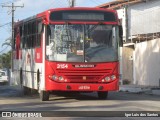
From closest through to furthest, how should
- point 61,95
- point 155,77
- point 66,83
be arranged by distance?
point 66,83
point 61,95
point 155,77

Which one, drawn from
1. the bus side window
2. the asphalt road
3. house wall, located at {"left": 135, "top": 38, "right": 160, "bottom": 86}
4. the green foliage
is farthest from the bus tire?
the green foliage

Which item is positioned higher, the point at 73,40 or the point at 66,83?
the point at 73,40

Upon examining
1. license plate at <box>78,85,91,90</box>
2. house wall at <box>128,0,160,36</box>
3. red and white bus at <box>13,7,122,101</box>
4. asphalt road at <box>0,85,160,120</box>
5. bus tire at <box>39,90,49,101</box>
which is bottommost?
asphalt road at <box>0,85,160,120</box>

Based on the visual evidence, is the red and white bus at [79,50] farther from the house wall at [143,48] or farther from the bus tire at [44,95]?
the house wall at [143,48]

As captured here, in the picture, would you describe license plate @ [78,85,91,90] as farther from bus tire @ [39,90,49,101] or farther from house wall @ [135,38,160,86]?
house wall @ [135,38,160,86]

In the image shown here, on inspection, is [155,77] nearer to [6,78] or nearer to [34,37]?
[34,37]

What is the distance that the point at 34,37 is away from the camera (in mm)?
20828

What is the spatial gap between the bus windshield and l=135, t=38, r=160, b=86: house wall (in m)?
18.1

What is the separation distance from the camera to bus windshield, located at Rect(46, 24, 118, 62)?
1831cm

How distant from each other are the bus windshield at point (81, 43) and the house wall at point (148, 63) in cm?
1814

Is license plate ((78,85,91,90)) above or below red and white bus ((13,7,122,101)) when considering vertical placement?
below

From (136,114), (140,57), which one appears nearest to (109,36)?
(136,114)

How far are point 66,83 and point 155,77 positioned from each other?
19903mm

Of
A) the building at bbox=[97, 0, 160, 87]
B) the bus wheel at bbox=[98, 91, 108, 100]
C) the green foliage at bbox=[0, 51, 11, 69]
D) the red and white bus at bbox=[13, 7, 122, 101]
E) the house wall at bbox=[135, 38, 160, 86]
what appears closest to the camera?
the red and white bus at bbox=[13, 7, 122, 101]
